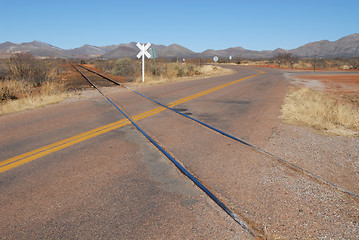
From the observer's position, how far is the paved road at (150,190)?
314 cm

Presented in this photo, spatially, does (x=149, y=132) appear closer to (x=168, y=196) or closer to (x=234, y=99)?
(x=168, y=196)

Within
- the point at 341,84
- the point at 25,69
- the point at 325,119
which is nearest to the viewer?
the point at 325,119

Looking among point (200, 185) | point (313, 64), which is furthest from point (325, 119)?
point (313, 64)

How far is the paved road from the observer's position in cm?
314

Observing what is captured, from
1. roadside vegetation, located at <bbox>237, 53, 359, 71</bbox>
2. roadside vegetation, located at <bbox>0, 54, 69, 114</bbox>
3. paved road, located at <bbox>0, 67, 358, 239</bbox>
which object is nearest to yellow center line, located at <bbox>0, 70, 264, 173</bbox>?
paved road, located at <bbox>0, 67, 358, 239</bbox>

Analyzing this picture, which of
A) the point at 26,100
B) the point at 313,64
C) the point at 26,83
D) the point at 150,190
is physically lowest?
the point at 150,190

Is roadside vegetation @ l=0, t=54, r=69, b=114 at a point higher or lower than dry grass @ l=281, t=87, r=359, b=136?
higher

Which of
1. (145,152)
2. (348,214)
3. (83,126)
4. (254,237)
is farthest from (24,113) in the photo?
(348,214)

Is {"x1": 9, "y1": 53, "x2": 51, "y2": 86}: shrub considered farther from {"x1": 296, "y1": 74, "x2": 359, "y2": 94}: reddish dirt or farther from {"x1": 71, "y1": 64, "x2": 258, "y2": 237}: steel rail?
{"x1": 296, "y1": 74, "x2": 359, "y2": 94}: reddish dirt

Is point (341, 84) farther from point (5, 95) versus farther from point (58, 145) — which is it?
point (5, 95)

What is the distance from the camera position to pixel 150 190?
4.02 metres

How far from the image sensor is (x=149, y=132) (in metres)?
6.99

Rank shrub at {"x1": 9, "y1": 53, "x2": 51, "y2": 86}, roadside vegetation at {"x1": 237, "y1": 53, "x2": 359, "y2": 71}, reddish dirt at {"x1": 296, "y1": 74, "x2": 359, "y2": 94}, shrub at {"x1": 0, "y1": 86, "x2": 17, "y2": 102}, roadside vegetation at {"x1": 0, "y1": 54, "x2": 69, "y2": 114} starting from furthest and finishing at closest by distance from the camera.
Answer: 1. roadside vegetation at {"x1": 237, "y1": 53, "x2": 359, "y2": 71}
2. shrub at {"x1": 9, "y1": 53, "x2": 51, "y2": 86}
3. reddish dirt at {"x1": 296, "y1": 74, "x2": 359, "y2": 94}
4. roadside vegetation at {"x1": 0, "y1": 54, "x2": 69, "y2": 114}
5. shrub at {"x1": 0, "y1": 86, "x2": 17, "y2": 102}

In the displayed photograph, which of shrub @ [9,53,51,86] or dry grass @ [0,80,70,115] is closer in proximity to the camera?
dry grass @ [0,80,70,115]
